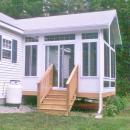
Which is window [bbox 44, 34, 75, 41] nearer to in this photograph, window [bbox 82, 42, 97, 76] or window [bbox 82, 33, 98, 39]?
window [bbox 82, 33, 98, 39]

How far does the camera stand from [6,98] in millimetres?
15719

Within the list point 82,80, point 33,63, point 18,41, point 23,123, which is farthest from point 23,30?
point 23,123

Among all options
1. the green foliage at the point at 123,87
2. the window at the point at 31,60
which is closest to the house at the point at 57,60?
the window at the point at 31,60

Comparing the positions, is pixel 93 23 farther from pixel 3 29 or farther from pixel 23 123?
pixel 23 123

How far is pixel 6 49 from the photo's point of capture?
16.1 metres

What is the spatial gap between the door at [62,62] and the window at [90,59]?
0.72 meters

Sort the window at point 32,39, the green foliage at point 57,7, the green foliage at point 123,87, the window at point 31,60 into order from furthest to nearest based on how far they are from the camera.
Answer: the green foliage at point 57,7
the green foliage at point 123,87
the window at point 32,39
the window at point 31,60

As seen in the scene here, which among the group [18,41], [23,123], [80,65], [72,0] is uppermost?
[72,0]

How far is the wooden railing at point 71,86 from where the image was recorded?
14.3 meters

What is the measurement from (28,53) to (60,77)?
7.29 feet

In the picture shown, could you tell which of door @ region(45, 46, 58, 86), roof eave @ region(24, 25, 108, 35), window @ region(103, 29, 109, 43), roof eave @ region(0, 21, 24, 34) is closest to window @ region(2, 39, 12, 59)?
roof eave @ region(0, 21, 24, 34)

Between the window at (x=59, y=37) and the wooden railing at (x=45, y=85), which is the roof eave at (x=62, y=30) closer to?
the window at (x=59, y=37)

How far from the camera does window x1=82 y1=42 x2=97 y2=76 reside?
15812 mm

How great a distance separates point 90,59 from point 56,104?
9.41ft
